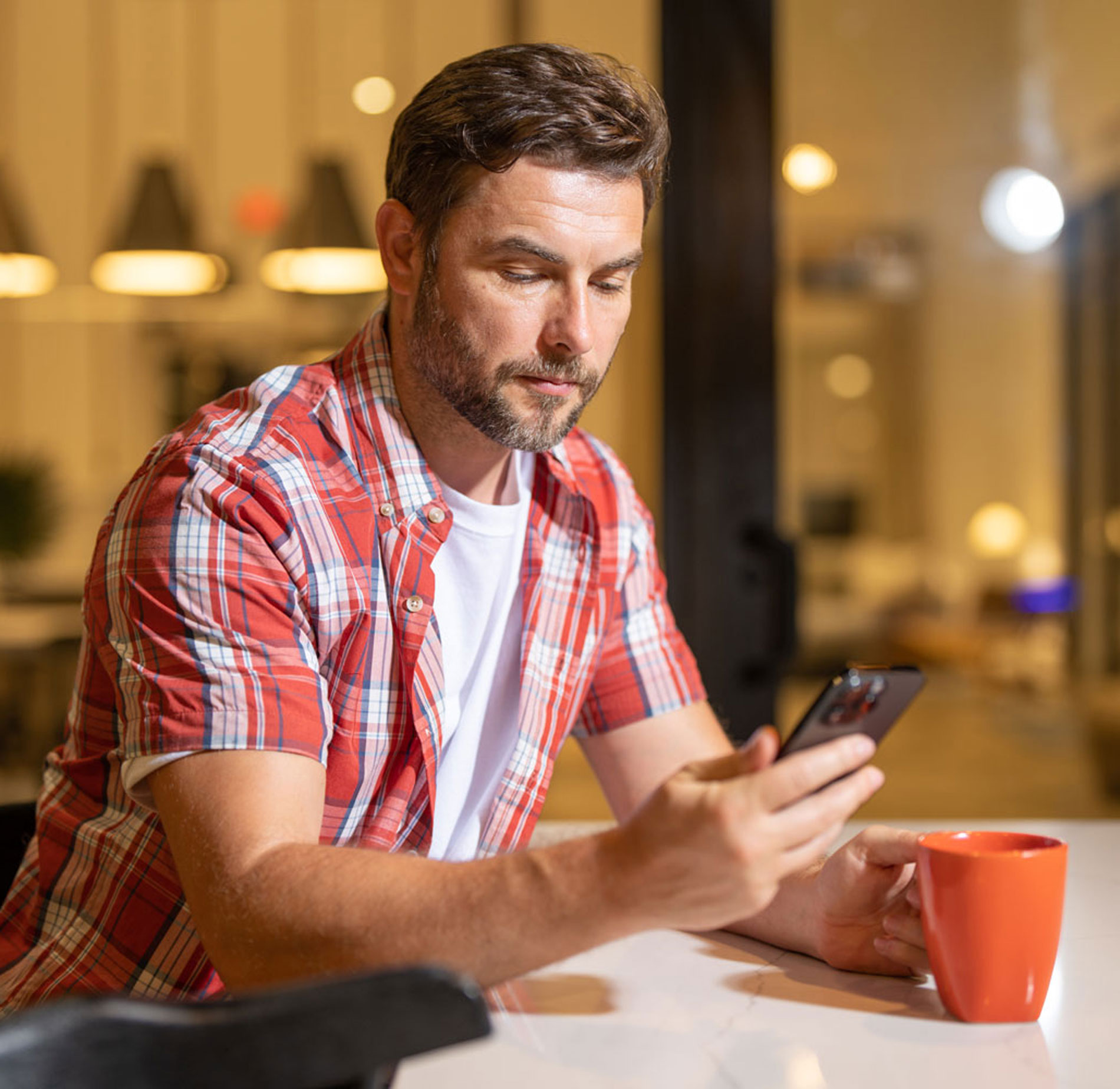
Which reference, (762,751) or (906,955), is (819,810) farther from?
(906,955)

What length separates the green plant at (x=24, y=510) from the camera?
3.66m

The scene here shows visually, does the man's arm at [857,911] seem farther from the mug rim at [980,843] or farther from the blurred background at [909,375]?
the blurred background at [909,375]

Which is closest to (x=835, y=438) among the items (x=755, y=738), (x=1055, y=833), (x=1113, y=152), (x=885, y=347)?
(x=885, y=347)

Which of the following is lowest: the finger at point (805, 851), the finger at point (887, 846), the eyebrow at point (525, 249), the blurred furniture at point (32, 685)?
the blurred furniture at point (32, 685)

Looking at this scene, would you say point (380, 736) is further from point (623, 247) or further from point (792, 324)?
point (792, 324)

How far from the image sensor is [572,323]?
1.02 metres

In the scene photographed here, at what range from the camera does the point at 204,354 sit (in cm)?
412

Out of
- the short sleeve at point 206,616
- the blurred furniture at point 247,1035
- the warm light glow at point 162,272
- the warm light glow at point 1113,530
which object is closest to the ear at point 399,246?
the short sleeve at point 206,616

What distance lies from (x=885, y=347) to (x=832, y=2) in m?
0.64

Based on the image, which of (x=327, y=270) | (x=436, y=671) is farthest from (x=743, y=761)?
(x=327, y=270)

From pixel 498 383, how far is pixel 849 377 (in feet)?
5.03

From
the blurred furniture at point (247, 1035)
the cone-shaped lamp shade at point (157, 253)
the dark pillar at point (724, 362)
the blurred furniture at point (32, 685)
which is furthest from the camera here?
the cone-shaped lamp shade at point (157, 253)

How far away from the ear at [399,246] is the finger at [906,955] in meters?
0.66

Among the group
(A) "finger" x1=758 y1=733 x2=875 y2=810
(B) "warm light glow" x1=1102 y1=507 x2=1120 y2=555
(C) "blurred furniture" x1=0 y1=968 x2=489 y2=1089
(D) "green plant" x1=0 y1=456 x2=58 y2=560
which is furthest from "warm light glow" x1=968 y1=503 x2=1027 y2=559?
(D) "green plant" x1=0 y1=456 x2=58 y2=560
